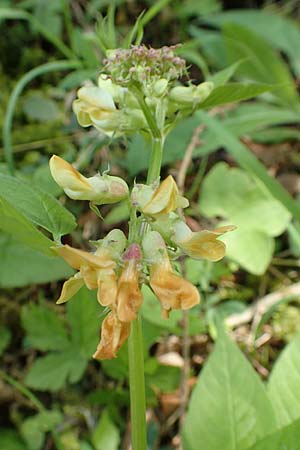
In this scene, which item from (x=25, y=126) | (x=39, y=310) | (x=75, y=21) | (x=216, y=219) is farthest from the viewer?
(x=75, y=21)

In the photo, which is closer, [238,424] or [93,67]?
[238,424]

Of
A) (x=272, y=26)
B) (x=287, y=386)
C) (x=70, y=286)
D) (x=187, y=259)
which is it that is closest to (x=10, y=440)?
(x=187, y=259)

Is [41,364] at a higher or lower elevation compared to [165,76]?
lower

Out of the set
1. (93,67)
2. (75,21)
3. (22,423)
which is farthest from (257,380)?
(75,21)

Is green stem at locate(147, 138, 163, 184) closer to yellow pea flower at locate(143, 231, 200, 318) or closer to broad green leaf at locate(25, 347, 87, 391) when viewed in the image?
yellow pea flower at locate(143, 231, 200, 318)

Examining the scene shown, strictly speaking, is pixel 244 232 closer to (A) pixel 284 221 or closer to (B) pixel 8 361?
(A) pixel 284 221

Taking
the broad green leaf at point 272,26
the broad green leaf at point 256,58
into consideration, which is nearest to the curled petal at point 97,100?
the broad green leaf at point 256,58

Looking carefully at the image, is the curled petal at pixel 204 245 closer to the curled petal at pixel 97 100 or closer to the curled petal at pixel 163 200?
the curled petal at pixel 163 200

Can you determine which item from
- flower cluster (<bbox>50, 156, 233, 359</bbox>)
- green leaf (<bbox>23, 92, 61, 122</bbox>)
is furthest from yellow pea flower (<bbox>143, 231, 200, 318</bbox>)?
green leaf (<bbox>23, 92, 61, 122</bbox>)
